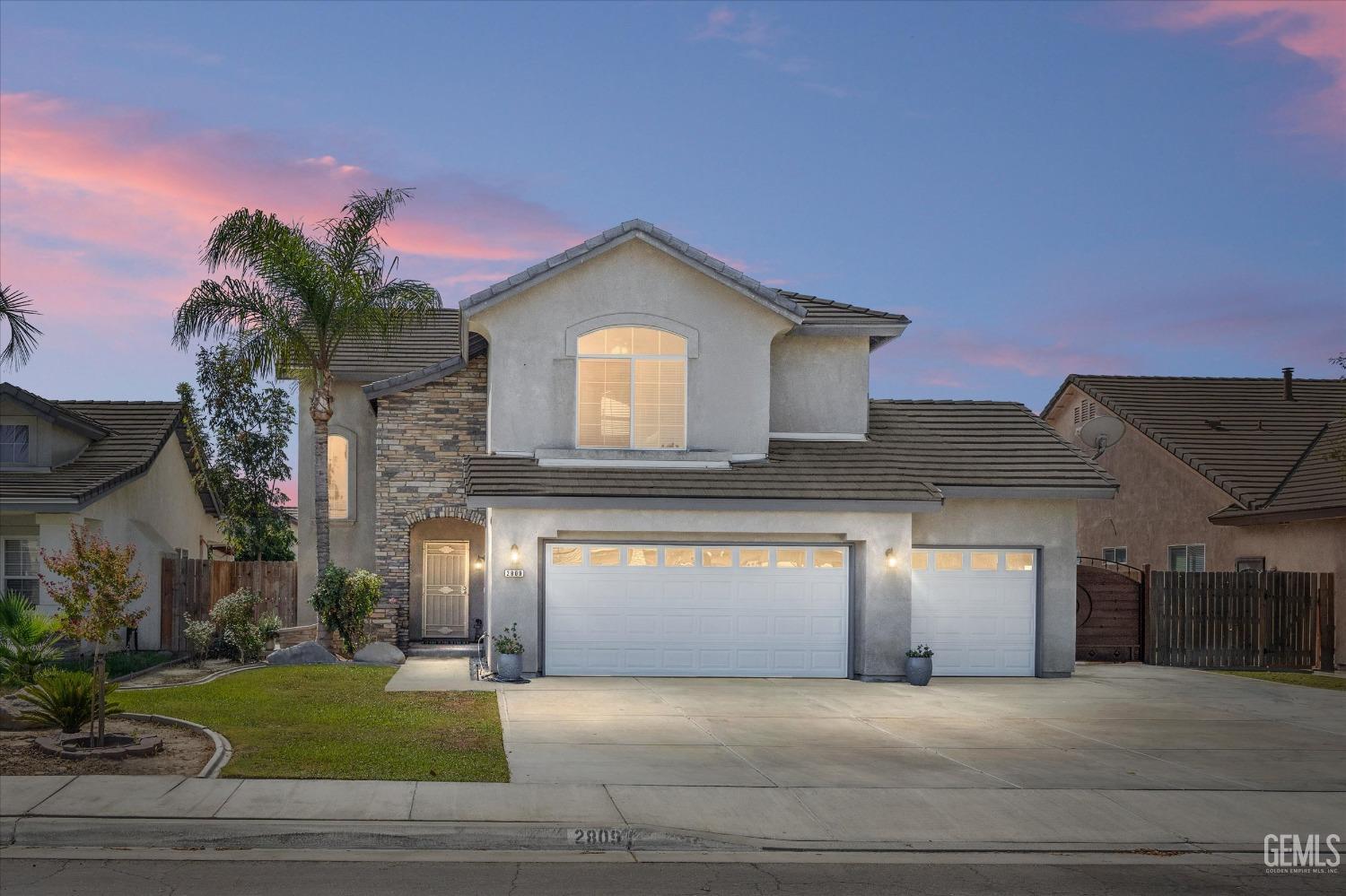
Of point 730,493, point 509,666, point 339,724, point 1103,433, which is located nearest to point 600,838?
point 339,724

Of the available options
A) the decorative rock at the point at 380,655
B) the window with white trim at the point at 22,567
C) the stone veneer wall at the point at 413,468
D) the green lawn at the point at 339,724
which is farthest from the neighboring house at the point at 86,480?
the green lawn at the point at 339,724

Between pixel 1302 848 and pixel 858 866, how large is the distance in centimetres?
382

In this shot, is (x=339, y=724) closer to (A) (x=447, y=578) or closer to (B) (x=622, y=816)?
(B) (x=622, y=816)

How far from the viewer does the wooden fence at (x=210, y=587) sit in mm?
26844

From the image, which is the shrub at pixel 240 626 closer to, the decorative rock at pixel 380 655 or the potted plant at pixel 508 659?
the decorative rock at pixel 380 655

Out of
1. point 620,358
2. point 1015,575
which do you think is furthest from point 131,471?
point 1015,575

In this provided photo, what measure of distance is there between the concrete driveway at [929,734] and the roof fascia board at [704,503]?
2.79 meters

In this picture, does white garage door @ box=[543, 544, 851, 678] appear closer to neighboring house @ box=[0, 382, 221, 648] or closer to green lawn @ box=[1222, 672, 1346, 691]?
green lawn @ box=[1222, 672, 1346, 691]

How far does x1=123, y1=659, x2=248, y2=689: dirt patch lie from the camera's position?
65.0ft

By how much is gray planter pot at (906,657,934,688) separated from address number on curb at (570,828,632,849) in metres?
11.3

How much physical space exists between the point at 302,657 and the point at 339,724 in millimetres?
7668

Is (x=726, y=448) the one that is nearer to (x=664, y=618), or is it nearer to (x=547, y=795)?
(x=664, y=618)

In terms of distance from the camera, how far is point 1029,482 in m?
21.9

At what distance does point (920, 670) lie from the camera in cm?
2053
